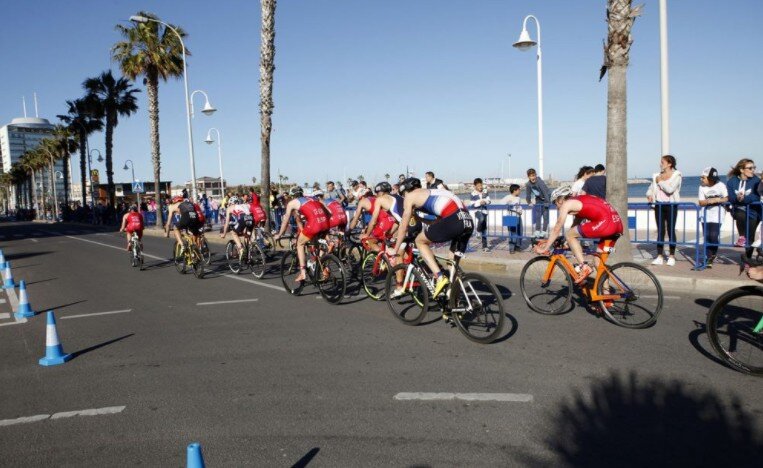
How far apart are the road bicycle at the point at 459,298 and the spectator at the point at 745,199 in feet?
18.5

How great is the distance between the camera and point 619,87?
10.0 m

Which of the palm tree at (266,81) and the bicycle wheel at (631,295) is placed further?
the palm tree at (266,81)

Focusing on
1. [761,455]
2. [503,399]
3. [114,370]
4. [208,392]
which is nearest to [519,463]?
[503,399]

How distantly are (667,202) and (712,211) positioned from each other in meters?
0.75

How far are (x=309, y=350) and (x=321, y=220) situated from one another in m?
3.52

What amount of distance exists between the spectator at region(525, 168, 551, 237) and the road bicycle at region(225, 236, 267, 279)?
6168 millimetres

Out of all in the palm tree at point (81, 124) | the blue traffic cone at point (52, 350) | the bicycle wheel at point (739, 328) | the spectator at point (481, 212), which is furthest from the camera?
the palm tree at point (81, 124)

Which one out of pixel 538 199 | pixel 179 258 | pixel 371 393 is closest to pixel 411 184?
pixel 371 393

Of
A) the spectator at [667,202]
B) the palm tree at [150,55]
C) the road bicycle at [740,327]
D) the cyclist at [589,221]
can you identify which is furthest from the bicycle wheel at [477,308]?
the palm tree at [150,55]

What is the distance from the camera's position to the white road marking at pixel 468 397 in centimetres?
Answer: 438

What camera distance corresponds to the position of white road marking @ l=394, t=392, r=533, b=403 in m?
4.38

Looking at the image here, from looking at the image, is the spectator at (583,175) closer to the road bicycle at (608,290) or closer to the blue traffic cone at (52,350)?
the road bicycle at (608,290)

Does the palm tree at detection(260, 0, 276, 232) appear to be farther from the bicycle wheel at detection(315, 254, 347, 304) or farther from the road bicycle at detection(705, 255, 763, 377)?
the road bicycle at detection(705, 255, 763, 377)

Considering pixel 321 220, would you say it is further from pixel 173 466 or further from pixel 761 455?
pixel 761 455
